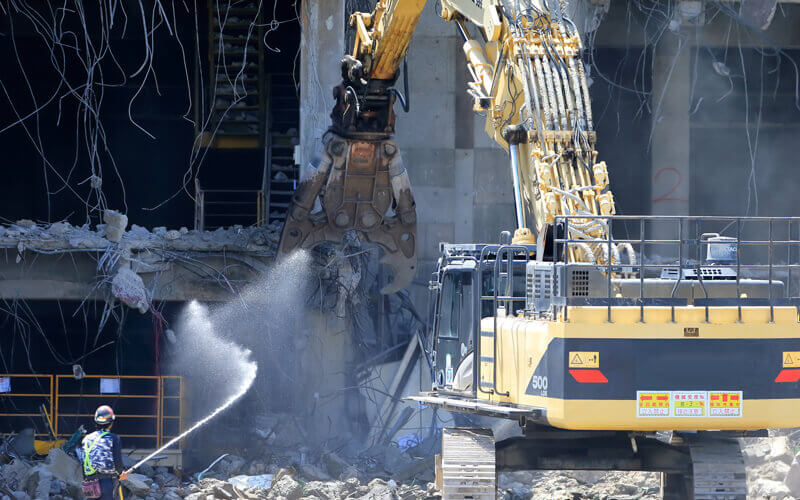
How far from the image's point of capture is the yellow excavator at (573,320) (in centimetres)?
967

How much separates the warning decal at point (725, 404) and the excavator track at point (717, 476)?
1143 millimetres

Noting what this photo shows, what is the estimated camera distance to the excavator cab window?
11.8 metres

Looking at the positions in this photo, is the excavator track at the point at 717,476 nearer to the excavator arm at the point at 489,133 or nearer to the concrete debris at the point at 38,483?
the excavator arm at the point at 489,133

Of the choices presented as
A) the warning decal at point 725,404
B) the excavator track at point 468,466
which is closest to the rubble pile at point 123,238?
the excavator track at point 468,466

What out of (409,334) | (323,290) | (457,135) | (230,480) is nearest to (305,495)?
(230,480)

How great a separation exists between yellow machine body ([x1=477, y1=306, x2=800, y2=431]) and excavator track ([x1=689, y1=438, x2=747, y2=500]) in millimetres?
989

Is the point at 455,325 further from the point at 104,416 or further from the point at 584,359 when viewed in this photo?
the point at 104,416

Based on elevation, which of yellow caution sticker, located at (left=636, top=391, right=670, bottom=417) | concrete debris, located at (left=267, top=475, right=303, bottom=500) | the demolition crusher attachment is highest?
the demolition crusher attachment

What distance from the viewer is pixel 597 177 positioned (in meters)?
11.5

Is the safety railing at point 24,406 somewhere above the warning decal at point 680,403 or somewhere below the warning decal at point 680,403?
below

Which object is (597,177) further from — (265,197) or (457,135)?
(265,197)

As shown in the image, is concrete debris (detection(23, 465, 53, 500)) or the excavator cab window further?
concrete debris (detection(23, 465, 53, 500))

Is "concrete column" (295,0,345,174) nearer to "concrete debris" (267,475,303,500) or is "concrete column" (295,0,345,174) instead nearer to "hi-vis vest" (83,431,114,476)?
"concrete debris" (267,475,303,500)

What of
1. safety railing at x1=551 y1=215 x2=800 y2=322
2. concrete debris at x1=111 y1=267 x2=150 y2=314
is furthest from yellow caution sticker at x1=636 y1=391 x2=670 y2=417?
concrete debris at x1=111 y1=267 x2=150 y2=314
